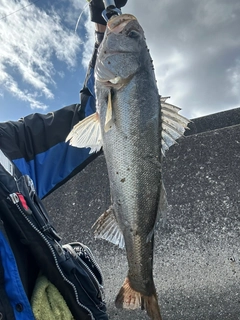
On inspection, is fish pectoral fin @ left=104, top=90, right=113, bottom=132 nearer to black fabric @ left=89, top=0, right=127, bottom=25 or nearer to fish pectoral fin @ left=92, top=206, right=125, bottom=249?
fish pectoral fin @ left=92, top=206, right=125, bottom=249

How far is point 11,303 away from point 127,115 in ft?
2.92

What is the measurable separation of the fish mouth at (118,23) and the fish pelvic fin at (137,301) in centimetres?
106

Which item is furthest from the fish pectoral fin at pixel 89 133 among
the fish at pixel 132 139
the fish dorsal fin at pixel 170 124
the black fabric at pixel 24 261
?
the black fabric at pixel 24 261

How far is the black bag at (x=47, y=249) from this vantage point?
150 cm

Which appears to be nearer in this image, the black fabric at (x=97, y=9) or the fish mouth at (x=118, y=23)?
the fish mouth at (x=118, y=23)

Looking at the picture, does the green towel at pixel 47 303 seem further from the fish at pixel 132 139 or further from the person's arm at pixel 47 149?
the person's arm at pixel 47 149

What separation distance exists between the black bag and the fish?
220 millimetres

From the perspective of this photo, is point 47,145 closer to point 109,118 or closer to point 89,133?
point 89,133

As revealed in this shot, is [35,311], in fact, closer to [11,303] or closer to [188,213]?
[11,303]

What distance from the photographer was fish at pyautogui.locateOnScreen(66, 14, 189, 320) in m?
1.37

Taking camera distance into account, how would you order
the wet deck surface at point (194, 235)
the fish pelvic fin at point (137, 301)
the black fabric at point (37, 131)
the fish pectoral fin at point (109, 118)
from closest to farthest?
the fish pectoral fin at point (109, 118)
the fish pelvic fin at point (137, 301)
the black fabric at point (37, 131)
the wet deck surface at point (194, 235)

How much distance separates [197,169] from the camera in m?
3.36

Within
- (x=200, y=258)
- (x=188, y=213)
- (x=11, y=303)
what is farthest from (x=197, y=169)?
(x=11, y=303)

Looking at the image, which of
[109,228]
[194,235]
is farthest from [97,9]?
[194,235]
